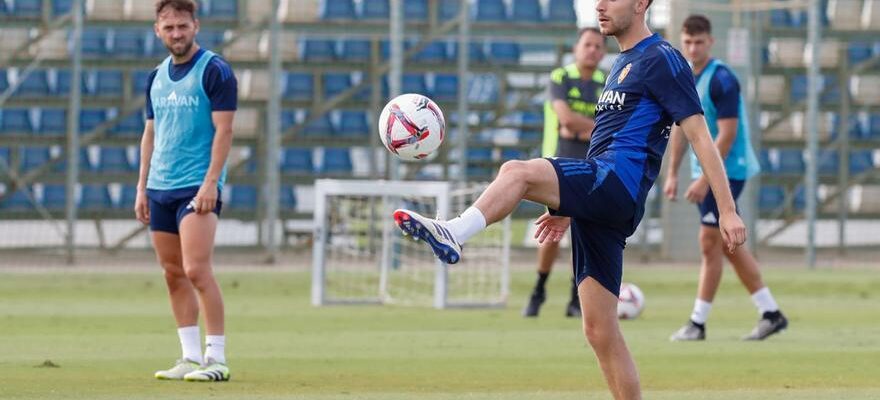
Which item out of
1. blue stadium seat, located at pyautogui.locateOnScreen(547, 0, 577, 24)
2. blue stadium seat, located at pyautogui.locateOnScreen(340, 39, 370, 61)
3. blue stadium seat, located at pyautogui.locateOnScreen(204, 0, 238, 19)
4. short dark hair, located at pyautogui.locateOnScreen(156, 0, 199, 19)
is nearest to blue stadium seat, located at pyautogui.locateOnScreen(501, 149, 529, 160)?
blue stadium seat, located at pyautogui.locateOnScreen(547, 0, 577, 24)

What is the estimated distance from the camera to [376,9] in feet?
80.2

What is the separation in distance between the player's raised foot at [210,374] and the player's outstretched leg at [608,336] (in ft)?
9.78

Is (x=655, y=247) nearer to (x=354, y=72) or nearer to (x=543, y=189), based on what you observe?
(x=354, y=72)

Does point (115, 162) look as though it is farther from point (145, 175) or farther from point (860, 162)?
point (145, 175)

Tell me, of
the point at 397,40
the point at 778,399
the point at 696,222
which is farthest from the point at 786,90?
the point at 778,399

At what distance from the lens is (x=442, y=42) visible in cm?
2461

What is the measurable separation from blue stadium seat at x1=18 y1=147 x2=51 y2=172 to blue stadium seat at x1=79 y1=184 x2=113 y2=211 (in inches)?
27.5

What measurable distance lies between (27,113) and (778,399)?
54.5 ft

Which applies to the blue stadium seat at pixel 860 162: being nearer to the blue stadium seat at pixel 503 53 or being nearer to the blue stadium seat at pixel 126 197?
the blue stadium seat at pixel 503 53

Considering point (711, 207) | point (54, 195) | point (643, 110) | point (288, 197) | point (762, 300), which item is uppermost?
point (643, 110)

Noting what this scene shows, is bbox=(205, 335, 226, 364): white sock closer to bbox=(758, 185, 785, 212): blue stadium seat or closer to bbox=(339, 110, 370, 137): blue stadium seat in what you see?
bbox=(339, 110, 370, 137): blue stadium seat

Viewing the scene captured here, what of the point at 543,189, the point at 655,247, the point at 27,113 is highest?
the point at 543,189

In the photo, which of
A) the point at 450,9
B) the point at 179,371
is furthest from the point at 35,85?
the point at 179,371

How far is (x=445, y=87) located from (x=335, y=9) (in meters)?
2.02
